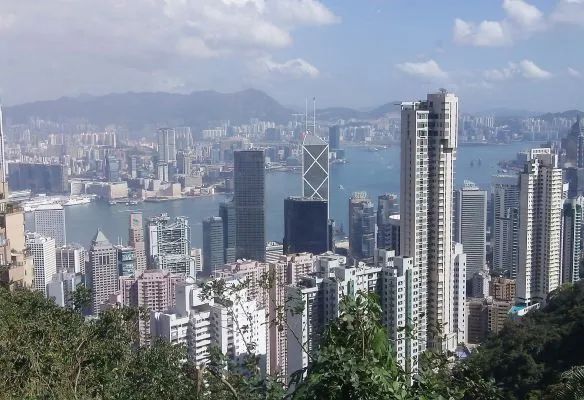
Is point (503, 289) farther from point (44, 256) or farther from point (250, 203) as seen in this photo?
point (250, 203)

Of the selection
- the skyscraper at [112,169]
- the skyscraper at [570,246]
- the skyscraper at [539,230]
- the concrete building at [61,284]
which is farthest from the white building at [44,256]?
the skyscraper at [112,169]

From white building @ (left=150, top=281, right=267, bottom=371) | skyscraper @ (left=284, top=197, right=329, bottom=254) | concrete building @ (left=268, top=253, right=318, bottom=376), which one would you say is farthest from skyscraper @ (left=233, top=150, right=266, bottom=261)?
white building @ (left=150, top=281, right=267, bottom=371)

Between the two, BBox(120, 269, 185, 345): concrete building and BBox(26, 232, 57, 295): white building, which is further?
BBox(26, 232, 57, 295): white building

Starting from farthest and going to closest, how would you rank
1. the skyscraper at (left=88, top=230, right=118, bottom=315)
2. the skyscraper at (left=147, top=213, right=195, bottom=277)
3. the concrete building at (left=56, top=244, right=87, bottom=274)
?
the skyscraper at (left=147, top=213, right=195, bottom=277) < the concrete building at (left=56, top=244, right=87, bottom=274) < the skyscraper at (left=88, top=230, right=118, bottom=315)

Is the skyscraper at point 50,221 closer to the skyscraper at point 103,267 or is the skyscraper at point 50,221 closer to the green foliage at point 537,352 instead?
the skyscraper at point 103,267

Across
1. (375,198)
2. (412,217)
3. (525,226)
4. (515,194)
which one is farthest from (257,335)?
(375,198)

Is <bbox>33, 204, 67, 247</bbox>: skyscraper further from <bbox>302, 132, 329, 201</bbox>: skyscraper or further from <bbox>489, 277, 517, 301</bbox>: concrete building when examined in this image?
<bbox>489, 277, 517, 301</bbox>: concrete building

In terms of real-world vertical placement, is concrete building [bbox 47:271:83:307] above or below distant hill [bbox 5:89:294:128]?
below
